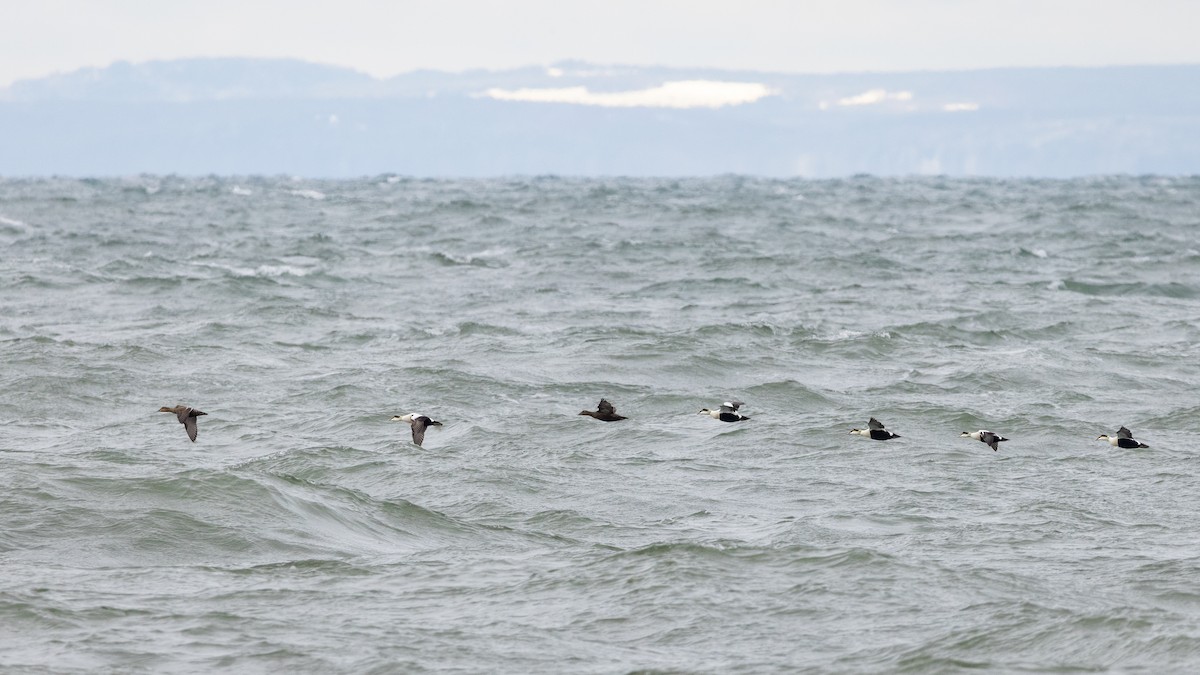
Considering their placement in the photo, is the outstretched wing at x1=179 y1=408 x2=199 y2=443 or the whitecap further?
the whitecap

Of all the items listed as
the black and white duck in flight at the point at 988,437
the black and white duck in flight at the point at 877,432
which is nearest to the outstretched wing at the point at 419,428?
the black and white duck in flight at the point at 877,432

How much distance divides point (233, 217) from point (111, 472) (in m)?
52.6

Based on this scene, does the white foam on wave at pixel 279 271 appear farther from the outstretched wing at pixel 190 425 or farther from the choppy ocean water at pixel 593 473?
the outstretched wing at pixel 190 425

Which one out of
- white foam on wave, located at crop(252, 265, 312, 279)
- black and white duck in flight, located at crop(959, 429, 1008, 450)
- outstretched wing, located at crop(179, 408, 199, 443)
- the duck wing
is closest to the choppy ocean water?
white foam on wave, located at crop(252, 265, 312, 279)

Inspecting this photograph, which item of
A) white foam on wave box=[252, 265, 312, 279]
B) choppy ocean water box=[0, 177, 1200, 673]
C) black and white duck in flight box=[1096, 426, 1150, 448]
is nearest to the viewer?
choppy ocean water box=[0, 177, 1200, 673]

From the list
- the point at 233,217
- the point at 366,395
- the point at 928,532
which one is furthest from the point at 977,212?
the point at 928,532

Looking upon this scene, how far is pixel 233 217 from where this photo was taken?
225 feet

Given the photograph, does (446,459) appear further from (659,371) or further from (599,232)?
(599,232)

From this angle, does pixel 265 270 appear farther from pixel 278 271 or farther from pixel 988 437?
pixel 988 437

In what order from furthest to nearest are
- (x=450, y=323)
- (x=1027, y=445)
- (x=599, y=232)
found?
(x=599, y=232), (x=450, y=323), (x=1027, y=445)

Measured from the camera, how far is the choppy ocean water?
12.2m

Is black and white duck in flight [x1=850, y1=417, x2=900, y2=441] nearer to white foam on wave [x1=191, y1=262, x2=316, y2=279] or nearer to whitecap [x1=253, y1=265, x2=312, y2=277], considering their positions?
white foam on wave [x1=191, y1=262, x2=316, y2=279]

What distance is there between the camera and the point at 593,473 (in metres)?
18.5

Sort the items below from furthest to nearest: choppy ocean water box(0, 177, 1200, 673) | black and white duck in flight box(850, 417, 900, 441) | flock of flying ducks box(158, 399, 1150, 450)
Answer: black and white duck in flight box(850, 417, 900, 441) < flock of flying ducks box(158, 399, 1150, 450) < choppy ocean water box(0, 177, 1200, 673)
